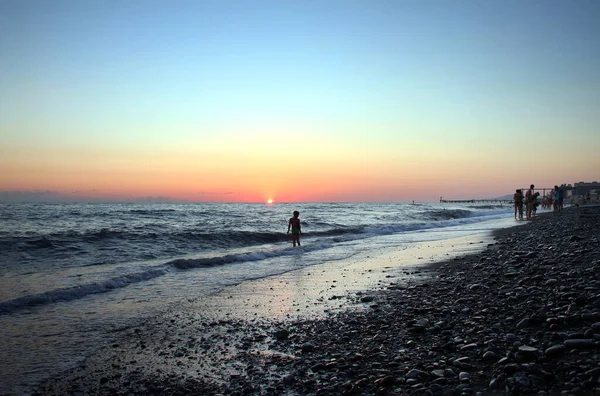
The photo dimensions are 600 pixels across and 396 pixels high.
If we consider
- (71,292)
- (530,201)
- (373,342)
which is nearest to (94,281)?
(71,292)

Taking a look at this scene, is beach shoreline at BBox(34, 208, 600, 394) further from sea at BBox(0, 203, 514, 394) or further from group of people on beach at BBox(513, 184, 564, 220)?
group of people on beach at BBox(513, 184, 564, 220)

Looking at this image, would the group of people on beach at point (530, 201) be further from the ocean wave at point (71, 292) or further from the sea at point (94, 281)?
the ocean wave at point (71, 292)

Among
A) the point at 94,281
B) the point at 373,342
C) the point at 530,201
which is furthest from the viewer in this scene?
the point at 530,201

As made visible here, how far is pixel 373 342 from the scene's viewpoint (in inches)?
223

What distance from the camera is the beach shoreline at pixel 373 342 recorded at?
14.0 ft

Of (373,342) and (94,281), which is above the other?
(373,342)

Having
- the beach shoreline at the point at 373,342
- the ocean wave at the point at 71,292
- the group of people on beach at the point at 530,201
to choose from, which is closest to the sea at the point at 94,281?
the ocean wave at the point at 71,292

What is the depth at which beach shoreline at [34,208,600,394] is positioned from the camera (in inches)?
168

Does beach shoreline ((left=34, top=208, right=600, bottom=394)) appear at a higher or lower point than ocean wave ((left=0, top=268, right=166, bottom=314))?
higher

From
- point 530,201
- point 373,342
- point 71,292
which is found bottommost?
point 71,292

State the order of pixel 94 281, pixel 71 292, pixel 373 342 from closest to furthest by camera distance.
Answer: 1. pixel 373 342
2. pixel 71 292
3. pixel 94 281

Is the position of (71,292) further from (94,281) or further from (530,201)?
(530,201)

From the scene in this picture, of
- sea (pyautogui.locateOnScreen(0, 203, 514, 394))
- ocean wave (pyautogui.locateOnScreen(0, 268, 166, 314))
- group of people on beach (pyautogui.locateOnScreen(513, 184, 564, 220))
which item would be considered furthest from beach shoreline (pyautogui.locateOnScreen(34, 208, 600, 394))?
group of people on beach (pyautogui.locateOnScreen(513, 184, 564, 220))

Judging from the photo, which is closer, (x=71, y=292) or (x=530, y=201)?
(x=71, y=292)
